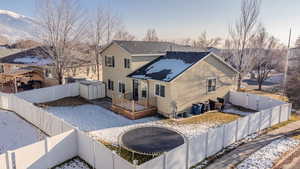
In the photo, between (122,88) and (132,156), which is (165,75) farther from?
(132,156)

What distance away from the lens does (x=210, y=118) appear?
1437 centimetres

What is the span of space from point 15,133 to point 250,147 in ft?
43.1

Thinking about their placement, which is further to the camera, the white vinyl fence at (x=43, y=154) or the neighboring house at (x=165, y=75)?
the neighboring house at (x=165, y=75)

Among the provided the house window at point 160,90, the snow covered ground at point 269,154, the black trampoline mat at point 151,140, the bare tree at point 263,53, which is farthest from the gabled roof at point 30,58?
the bare tree at point 263,53

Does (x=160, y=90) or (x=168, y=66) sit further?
(x=168, y=66)

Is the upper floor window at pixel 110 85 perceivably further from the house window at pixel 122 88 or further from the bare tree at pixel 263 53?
the bare tree at pixel 263 53

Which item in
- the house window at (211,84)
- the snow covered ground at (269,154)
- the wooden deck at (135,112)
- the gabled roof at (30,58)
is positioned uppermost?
the gabled roof at (30,58)

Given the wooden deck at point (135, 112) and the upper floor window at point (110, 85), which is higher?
the upper floor window at point (110, 85)

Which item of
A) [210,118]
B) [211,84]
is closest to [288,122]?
[210,118]

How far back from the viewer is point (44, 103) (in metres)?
17.8

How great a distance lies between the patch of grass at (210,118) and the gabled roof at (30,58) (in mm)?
18029

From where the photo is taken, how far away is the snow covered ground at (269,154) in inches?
330

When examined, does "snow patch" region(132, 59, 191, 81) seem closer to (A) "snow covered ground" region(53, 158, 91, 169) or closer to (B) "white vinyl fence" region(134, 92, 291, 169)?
(B) "white vinyl fence" region(134, 92, 291, 169)

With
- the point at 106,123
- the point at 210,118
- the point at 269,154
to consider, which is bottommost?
the point at 269,154
